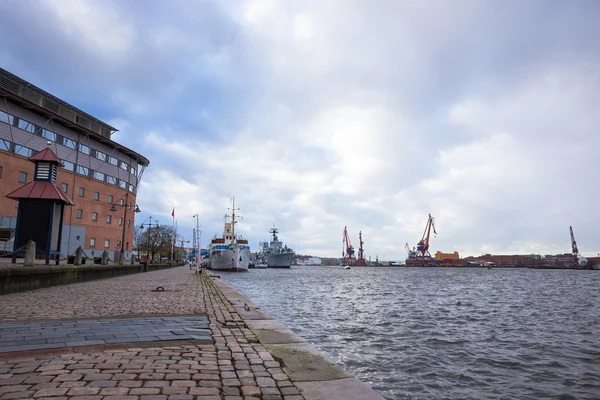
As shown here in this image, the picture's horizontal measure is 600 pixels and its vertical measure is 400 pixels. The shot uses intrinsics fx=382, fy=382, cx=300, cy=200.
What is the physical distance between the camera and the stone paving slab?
19.2ft

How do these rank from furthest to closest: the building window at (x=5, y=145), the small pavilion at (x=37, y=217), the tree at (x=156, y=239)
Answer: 1. the tree at (x=156, y=239)
2. the building window at (x=5, y=145)
3. the small pavilion at (x=37, y=217)

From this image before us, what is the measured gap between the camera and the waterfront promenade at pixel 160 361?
13.0ft

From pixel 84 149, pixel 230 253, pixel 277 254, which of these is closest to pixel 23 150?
pixel 84 149

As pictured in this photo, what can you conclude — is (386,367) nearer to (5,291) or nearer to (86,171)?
(5,291)

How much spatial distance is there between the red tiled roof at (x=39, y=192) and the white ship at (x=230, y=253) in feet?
173

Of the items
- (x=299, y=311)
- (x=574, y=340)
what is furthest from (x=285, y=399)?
(x=299, y=311)

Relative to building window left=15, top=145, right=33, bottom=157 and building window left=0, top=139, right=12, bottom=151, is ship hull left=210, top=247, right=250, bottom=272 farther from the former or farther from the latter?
building window left=0, top=139, right=12, bottom=151

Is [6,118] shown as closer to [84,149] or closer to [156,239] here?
[84,149]

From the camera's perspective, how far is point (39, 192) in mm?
19625

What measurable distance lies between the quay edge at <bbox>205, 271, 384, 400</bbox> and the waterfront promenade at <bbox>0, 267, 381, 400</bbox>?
0.01 m

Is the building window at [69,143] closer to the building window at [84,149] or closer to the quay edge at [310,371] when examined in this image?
the building window at [84,149]

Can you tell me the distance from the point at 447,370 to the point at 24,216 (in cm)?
2076

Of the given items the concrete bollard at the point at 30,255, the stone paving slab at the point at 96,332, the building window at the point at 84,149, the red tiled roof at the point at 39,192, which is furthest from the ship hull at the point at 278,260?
the stone paving slab at the point at 96,332

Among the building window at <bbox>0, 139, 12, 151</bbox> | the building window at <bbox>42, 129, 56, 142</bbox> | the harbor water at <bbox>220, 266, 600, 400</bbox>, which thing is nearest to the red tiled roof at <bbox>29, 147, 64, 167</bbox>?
the harbor water at <bbox>220, 266, 600, 400</bbox>
